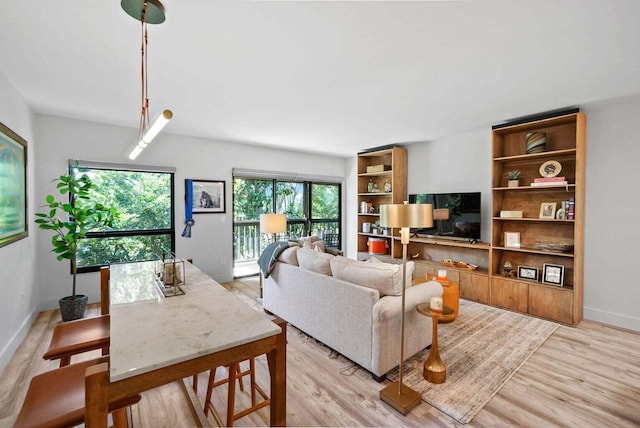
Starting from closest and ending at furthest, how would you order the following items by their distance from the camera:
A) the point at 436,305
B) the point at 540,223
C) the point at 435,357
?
the point at 436,305, the point at 435,357, the point at 540,223

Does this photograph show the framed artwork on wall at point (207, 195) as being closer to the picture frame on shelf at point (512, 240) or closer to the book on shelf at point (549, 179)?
the picture frame on shelf at point (512, 240)

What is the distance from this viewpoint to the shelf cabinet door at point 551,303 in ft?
10.8

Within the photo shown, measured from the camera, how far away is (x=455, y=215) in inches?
177

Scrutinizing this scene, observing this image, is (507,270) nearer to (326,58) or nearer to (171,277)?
(326,58)

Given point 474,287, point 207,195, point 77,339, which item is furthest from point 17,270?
point 474,287

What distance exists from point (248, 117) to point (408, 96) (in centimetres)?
192

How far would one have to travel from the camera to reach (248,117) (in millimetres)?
3643

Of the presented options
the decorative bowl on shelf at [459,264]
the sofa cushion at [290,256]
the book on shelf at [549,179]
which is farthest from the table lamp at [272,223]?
the book on shelf at [549,179]

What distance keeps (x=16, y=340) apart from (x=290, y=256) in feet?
8.79

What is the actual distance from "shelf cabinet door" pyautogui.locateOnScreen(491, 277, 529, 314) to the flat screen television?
0.70 metres

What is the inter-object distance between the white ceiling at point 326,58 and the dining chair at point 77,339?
187 cm

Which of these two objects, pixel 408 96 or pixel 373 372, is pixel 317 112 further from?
pixel 373 372

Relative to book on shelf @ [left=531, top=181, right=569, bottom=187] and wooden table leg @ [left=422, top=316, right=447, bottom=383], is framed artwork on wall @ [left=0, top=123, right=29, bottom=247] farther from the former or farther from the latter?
book on shelf @ [left=531, top=181, right=569, bottom=187]

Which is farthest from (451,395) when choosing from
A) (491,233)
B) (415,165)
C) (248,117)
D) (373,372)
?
(415,165)
